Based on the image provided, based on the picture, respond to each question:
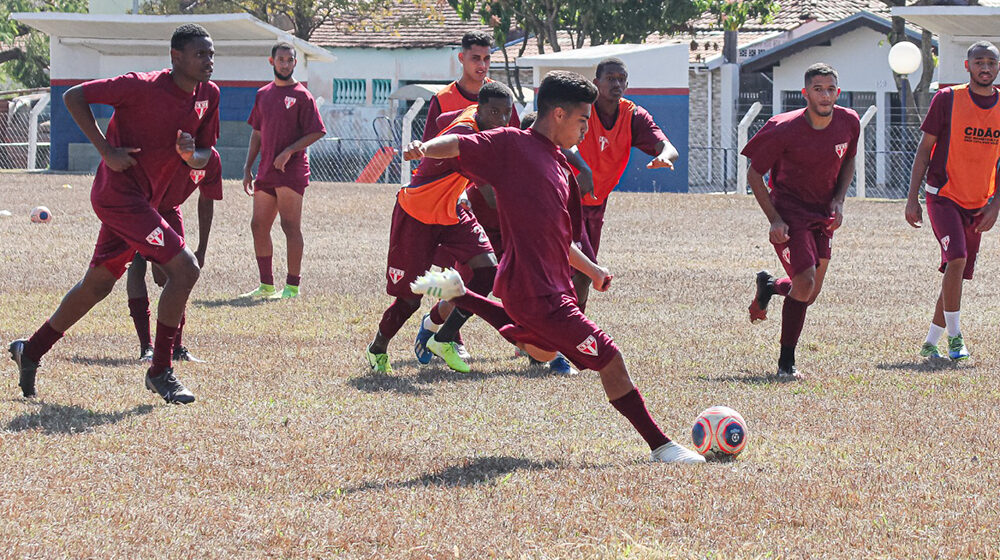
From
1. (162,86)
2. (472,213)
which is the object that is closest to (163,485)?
(162,86)

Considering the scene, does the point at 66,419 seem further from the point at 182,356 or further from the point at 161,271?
the point at 161,271

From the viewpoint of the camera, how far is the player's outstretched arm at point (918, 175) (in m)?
9.05

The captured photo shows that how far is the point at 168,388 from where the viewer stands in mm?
7000

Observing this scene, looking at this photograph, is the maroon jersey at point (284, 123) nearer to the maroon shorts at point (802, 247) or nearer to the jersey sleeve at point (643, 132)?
the jersey sleeve at point (643, 132)

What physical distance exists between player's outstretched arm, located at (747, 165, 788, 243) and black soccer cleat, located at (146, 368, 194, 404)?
A: 3.56 m

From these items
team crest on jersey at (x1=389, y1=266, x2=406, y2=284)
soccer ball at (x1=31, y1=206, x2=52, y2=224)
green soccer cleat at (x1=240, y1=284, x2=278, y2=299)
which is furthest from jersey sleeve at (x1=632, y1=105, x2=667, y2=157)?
soccer ball at (x1=31, y1=206, x2=52, y2=224)

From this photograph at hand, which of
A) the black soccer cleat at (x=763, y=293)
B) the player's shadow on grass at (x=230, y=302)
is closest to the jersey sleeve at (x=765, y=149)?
the black soccer cleat at (x=763, y=293)

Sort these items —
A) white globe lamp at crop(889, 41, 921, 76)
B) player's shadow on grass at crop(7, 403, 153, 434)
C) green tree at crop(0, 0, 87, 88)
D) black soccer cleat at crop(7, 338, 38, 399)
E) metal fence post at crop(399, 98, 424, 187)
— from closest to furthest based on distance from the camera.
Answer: player's shadow on grass at crop(7, 403, 153, 434)
black soccer cleat at crop(7, 338, 38, 399)
white globe lamp at crop(889, 41, 921, 76)
metal fence post at crop(399, 98, 424, 187)
green tree at crop(0, 0, 87, 88)

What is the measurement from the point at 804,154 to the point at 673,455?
3122mm

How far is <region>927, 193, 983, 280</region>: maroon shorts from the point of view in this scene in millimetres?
9047

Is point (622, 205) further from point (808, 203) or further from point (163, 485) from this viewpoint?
point (163, 485)

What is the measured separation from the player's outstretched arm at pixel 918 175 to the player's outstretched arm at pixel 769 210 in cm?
120

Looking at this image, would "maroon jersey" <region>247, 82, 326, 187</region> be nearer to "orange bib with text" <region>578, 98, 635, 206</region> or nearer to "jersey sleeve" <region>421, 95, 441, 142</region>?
"jersey sleeve" <region>421, 95, 441, 142</region>

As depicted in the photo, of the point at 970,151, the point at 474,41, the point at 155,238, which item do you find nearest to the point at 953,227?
the point at 970,151
